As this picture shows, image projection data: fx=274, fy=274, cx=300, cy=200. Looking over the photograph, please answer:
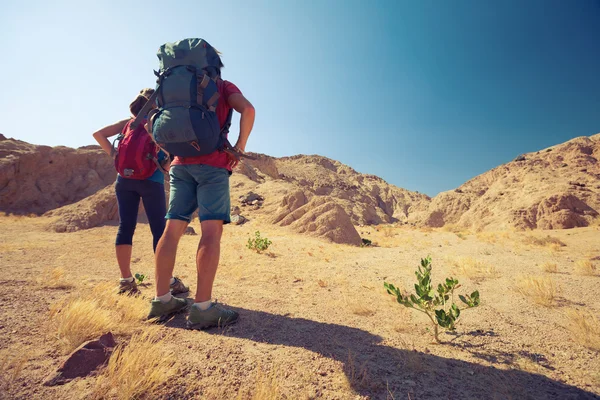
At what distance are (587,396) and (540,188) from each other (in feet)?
66.6

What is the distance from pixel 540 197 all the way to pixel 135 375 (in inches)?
774

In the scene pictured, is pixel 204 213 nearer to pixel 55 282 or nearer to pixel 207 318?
pixel 207 318

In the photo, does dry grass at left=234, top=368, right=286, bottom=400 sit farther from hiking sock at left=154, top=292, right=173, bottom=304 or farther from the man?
hiking sock at left=154, top=292, right=173, bottom=304

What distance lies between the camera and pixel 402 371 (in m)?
1.51

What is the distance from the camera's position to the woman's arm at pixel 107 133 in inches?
107

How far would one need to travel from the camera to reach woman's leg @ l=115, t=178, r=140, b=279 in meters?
2.68

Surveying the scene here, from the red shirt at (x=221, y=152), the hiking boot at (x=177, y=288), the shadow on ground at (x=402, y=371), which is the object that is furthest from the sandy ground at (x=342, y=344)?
the red shirt at (x=221, y=152)

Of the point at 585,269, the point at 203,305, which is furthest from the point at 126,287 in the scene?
the point at 585,269

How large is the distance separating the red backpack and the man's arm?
3.44 ft

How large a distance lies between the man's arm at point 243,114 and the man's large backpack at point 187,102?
0.39 feet

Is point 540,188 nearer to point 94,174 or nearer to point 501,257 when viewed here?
point 501,257

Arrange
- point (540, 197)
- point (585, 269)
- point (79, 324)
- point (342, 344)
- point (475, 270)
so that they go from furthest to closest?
point (540, 197)
point (475, 270)
point (585, 269)
point (342, 344)
point (79, 324)

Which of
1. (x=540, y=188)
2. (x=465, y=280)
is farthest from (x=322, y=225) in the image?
(x=540, y=188)

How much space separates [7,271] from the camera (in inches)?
127
